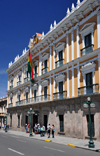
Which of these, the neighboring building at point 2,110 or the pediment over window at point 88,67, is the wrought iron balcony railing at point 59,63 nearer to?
the pediment over window at point 88,67

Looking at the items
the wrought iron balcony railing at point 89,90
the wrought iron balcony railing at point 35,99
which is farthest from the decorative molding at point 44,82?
the wrought iron balcony railing at point 89,90

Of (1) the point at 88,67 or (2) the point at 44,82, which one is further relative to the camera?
(2) the point at 44,82

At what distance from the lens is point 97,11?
18516 mm

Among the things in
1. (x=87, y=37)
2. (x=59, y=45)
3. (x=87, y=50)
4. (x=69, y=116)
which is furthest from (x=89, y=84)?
(x=59, y=45)

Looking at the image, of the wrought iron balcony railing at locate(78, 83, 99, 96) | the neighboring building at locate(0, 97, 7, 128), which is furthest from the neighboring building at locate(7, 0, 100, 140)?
the neighboring building at locate(0, 97, 7, 128)

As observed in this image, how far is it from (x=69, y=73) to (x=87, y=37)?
4.48 meters

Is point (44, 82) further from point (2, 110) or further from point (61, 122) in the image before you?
point (2, 110)

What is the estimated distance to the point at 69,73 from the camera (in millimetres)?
22531

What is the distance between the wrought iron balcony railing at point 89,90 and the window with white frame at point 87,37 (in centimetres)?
343

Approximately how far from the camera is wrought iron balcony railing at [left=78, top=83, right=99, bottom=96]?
17959 millimetres

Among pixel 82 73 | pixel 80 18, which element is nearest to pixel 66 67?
pixel 82 73

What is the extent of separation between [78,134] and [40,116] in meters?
8.95

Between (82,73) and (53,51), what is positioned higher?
(53,51)

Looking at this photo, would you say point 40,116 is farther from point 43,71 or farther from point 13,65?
point 13,65
